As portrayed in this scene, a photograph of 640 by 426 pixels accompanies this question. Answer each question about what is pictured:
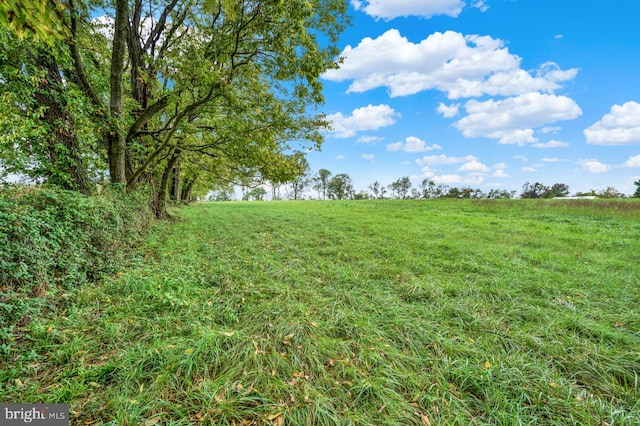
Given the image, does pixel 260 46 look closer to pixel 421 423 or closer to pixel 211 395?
pixel 211 395

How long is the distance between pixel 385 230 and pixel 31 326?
A: 8300 millimetres

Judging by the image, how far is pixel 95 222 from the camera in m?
3.83

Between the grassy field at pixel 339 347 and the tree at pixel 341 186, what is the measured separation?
63.2 m

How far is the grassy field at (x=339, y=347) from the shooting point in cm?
191

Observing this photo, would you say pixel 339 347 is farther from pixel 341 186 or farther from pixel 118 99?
pixel 341 186

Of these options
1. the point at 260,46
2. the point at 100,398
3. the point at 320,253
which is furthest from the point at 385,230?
the point at 100,398

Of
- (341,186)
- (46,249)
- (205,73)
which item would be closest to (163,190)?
(205,73)

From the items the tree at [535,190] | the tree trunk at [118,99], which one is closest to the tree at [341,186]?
the tree at [535,190]

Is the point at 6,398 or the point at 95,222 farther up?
the point at 95,222

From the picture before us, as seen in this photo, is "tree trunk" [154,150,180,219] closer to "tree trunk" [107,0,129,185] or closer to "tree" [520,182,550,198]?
"tree trunk" [107,0,129,185]

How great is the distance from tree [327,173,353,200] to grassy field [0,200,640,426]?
6323 centimetres

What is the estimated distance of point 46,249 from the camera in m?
2.96

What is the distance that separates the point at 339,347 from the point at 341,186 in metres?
66.1

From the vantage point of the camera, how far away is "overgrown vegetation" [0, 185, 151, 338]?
2.48 meters
